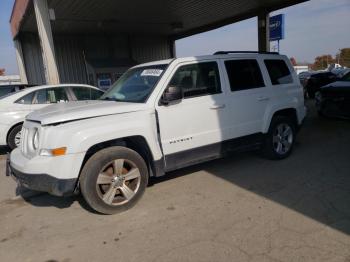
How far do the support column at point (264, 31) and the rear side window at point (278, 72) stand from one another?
9.06m

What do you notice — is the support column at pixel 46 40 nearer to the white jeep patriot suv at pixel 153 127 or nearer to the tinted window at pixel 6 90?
the tinted window at pixel 6 90

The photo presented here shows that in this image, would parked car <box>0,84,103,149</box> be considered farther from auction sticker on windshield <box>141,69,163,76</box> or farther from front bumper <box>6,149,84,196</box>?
front bumper <box>6,149,84,196</box>

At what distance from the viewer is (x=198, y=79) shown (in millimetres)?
4730

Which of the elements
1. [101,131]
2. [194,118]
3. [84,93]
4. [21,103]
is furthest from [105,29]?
[101,131]

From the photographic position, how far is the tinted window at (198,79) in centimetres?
456

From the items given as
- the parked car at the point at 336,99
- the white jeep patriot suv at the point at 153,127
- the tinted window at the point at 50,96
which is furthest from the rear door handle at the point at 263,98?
the tinted window at the point at 50,96

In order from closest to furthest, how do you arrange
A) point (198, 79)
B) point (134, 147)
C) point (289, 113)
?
point (134, 147) → point (198, 79) → point (289, 113)

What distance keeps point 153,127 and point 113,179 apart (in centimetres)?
85

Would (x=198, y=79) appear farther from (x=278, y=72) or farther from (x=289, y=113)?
(x=289, y=113)

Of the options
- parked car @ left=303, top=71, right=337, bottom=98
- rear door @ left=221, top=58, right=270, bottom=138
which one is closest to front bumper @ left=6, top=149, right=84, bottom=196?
rear door @ left=221, top=58, right=270, bottom=138

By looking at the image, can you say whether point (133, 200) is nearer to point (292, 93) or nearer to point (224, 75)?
point (224, 75)

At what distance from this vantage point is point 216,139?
4.87m

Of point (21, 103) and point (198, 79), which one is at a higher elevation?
point (198, 79)

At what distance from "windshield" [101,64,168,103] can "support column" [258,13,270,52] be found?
35.5 ft
